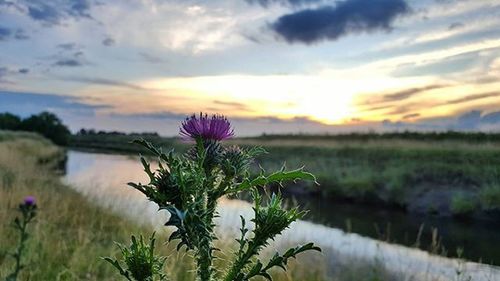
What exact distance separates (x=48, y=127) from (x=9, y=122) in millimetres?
7116

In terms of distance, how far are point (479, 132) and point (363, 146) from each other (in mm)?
12183

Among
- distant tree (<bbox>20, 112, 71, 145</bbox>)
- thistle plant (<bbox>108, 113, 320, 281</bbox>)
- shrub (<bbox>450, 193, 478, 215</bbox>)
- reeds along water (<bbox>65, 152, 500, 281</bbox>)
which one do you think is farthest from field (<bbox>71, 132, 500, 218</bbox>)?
distant tree (<bbox>20, 112, 71, 145</bbox>)

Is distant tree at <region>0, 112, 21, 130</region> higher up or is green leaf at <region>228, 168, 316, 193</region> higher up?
distant tree at <region>0, 112, 21, 130</region>

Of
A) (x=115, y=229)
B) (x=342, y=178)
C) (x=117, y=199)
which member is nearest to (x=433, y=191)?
(x=342, y=178)

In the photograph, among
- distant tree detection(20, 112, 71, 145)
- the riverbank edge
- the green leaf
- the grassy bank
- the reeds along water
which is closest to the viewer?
the green leaf

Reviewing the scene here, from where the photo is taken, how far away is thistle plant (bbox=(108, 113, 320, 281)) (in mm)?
1249

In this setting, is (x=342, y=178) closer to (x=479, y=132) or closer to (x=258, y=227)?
(x=479, y=132)

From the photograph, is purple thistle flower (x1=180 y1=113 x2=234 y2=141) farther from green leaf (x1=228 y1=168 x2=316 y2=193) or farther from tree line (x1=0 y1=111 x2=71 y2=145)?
tree line (x1=0 y1=111 x2=71 y2=145)

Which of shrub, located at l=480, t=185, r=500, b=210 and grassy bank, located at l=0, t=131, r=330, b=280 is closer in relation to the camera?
grassy bank, located at l=0, t=131, r=330, b=280

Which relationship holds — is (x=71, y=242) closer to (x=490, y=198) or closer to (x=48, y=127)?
(x=490, y=198)

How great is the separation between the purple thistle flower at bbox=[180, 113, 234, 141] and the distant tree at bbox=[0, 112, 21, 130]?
86.5 m

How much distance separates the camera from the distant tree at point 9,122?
81.2 meters

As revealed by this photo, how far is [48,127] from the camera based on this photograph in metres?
79.6

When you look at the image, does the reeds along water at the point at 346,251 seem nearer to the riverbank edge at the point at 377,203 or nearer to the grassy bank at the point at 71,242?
the grassy bank at the point at 71,242
